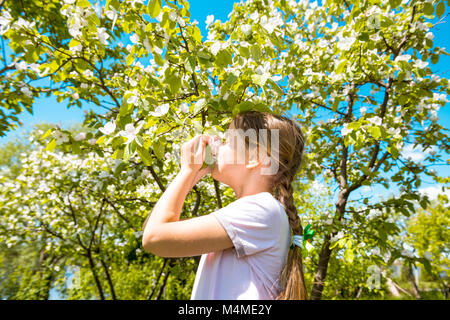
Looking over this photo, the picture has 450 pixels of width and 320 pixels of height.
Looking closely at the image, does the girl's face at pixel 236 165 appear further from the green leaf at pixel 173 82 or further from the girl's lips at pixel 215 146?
the green leaf at pixel 173 82

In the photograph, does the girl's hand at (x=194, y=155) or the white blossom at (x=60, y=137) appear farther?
the white blossom at (x=60, y=137)

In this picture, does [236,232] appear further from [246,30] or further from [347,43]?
[347,43]

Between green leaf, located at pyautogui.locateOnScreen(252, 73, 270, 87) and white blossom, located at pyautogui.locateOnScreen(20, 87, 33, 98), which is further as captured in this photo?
white blossom, located at pyautogui.locateOnScreen(20, 87, 33, 98)

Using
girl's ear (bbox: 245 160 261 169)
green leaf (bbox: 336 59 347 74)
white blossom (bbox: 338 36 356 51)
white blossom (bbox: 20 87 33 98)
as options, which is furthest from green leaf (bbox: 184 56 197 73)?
white blossom (bbox: 20 87 33 98)

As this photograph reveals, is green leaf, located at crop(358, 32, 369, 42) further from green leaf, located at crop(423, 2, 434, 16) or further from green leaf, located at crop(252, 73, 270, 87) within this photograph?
green leaf, located at crop(252, 73, 270, 87)

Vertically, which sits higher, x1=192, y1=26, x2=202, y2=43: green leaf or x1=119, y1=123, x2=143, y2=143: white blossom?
x1=192, y1=26, x2=202, y2=43: green leaf

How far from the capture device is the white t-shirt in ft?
3.21

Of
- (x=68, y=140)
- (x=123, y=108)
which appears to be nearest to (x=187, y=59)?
(x=123, y=108)

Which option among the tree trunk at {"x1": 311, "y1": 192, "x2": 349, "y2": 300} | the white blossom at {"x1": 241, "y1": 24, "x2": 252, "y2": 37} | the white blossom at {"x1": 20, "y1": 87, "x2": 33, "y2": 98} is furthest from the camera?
the tree trunk at {"x1": 311, "y1": 192, "x2": 349, "y2": 300}

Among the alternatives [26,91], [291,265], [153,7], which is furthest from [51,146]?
[291,265]

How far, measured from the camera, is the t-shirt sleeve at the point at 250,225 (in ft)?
3.19

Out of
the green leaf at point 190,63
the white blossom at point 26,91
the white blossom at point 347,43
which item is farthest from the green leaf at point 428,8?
the white blossom at point 26,91

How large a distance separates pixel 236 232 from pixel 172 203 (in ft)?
0.83

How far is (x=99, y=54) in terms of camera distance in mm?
2354
